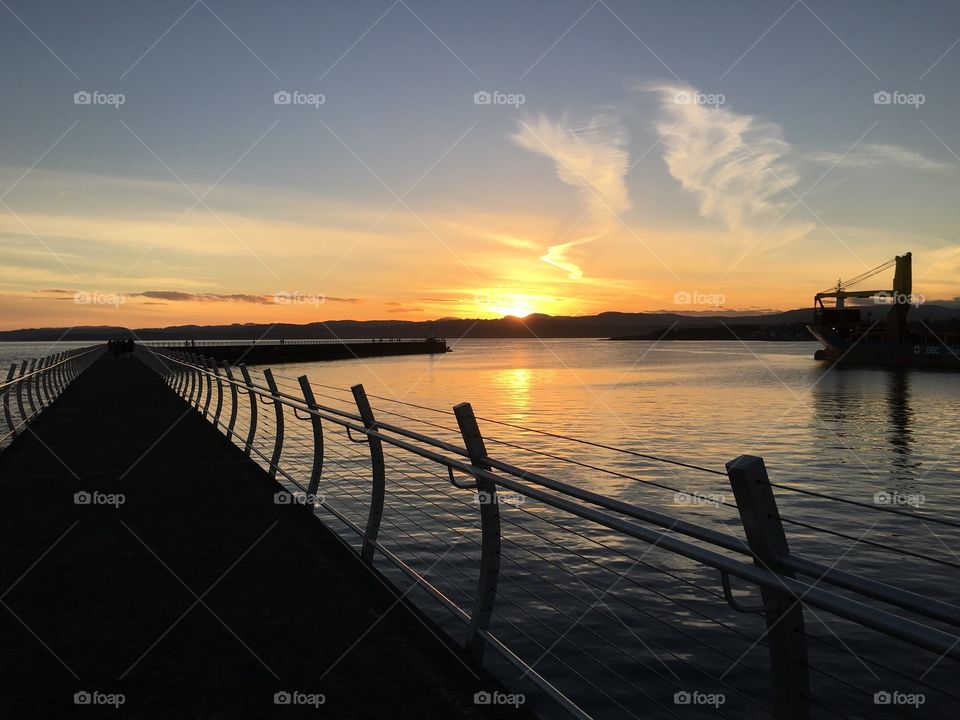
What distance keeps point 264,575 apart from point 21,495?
15.2 feet

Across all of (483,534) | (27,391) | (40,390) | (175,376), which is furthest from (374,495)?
(175,376)

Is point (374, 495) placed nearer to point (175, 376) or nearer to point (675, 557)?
point (675, 557)

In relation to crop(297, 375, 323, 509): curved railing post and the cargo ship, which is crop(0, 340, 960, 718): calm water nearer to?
crop(297, 375, 323, 509): curved railing post

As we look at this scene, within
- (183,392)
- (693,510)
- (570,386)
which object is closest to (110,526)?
(693,510)

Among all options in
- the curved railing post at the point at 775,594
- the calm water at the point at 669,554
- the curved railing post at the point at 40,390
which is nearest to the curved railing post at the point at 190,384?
the calm water at the point at 669,554

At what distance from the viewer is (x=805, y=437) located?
28969 millimetres

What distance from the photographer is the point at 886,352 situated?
89.9m

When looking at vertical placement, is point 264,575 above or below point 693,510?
above

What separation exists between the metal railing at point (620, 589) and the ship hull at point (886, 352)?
282ft

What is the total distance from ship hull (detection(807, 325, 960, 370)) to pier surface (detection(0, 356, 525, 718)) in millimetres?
92994

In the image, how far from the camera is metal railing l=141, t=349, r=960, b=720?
218cm

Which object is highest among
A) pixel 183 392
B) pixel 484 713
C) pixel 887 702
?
pixel 183 392

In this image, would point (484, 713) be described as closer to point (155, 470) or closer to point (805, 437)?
point (155, 470)

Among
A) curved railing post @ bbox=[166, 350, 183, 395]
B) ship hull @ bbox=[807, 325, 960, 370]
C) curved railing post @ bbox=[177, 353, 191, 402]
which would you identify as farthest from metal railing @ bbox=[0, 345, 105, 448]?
ship hull @ bbox=[807, 325, 960, 370]
